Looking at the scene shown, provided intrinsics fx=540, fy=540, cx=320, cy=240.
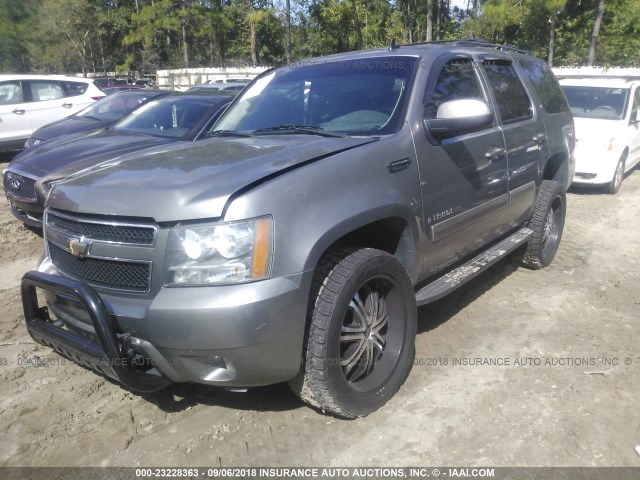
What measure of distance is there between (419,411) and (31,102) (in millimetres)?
11178

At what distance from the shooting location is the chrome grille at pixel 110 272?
2391 millimetres

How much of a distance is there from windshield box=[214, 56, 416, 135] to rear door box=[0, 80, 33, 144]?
874 centimetres

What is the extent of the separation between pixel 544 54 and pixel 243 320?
31220 millimetres

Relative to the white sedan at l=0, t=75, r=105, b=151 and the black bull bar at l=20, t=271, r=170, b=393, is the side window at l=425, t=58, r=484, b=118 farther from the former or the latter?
the white sedan at l=0, t=75, r=105, b=151

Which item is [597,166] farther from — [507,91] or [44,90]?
[44,90]

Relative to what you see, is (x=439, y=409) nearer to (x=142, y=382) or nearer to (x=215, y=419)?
(x=215, y=419)

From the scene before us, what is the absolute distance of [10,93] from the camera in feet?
36.3

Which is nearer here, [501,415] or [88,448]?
[88,448]

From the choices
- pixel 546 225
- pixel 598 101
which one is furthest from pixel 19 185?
pixel 598 101

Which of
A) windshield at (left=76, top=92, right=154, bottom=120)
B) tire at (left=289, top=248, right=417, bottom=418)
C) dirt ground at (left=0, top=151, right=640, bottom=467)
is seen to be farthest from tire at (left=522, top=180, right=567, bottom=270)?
windshield at (left=76, top=92, right=154, bottom=120)

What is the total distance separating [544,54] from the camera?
29.0m

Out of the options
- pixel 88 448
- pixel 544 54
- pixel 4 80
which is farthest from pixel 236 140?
pixel 544 54

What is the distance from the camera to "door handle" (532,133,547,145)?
459 cm

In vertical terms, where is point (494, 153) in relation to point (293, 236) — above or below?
above
